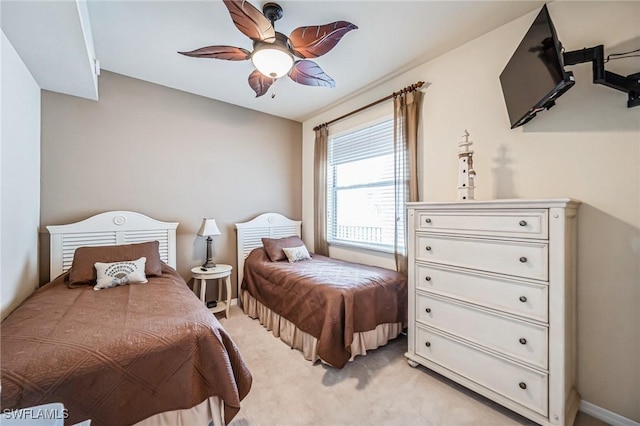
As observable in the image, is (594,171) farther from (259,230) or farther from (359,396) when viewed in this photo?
(259,230)

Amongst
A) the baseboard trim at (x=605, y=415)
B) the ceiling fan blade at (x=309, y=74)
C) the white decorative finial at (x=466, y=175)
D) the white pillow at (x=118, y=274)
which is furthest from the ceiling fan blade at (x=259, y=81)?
the baseboard trim at (x=605, y=415)

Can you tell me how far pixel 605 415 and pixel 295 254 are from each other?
2.71 m

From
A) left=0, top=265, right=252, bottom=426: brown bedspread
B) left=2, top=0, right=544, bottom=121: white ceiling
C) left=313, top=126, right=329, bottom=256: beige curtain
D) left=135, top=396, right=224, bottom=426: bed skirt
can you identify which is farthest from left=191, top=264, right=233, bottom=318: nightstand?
left=2, top=0, right=544, bottom=121: white ceiling

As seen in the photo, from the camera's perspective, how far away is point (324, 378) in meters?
1.99

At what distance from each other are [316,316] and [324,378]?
1.46ft

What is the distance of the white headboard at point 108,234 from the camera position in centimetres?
242

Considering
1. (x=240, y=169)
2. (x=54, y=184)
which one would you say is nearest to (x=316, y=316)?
(x=240, y=169)

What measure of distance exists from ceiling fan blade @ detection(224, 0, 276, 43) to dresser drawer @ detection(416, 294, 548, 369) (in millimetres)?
2206

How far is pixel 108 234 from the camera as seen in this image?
2.65 m

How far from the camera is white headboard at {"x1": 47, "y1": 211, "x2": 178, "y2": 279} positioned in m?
2.42

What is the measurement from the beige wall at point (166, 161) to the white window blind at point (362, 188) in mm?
791

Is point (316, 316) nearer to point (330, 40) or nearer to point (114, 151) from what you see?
point (330, 40)

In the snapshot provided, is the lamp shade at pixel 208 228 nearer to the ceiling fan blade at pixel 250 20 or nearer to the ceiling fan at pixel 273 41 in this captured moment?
the ceiling fan at pixel 273 41

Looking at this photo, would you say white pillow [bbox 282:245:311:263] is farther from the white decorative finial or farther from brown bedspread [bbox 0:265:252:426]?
the white decorative finial
